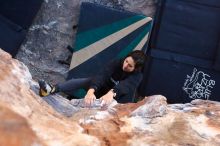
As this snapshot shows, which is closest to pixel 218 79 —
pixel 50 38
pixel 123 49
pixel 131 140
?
pixel 123 49

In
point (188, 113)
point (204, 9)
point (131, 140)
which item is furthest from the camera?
point (204, 9)

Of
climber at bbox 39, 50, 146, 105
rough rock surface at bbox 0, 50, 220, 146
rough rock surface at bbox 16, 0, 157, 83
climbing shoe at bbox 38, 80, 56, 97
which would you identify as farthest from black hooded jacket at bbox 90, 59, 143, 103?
rough rock surface at bbox 16, 0, 157, 83

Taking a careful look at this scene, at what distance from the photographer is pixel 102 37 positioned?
6121 mm

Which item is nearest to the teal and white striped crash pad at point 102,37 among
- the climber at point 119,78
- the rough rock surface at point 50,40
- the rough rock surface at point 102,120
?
the rough rock surface at point 50,40

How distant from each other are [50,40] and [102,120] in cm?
351

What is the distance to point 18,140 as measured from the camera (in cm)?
221

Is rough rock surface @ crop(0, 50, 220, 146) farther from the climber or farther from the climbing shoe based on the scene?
the climber

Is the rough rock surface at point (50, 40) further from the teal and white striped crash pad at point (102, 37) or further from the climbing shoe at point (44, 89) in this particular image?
the climbing shoe at point (44, 89)

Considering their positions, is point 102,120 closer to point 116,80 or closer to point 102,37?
point 116,80

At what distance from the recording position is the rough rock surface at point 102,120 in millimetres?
2482

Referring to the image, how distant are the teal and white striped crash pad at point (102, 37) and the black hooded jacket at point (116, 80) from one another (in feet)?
7.10

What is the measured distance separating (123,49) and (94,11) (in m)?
0.65

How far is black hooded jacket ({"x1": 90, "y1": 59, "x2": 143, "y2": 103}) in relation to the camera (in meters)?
3.74

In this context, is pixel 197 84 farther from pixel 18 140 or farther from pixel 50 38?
pixel 18 140
